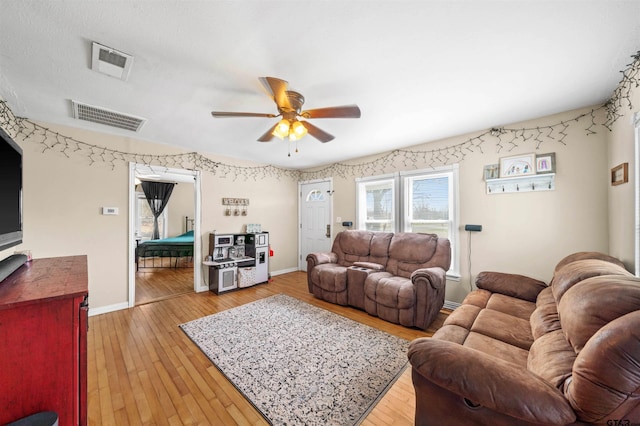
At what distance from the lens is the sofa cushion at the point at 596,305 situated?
3.31ft

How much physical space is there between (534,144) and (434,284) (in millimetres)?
2114

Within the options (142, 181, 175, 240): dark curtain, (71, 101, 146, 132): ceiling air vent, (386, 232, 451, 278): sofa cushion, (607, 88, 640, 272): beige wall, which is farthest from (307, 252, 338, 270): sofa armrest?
(142, 181, 175, 240): dark curtain

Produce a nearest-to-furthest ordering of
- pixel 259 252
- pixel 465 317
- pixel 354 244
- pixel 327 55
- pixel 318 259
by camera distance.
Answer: pixel 327 55 → pixel 465 317 → pixel 318 259 → pixel 354 244 → pixel 259 252

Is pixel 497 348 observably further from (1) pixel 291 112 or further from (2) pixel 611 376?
(1) pixel 291 112

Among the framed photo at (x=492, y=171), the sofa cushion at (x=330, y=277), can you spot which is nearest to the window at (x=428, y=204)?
the framed photo at (x=492, y=171)

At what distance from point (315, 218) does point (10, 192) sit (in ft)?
14.4

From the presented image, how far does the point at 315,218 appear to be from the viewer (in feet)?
18.0

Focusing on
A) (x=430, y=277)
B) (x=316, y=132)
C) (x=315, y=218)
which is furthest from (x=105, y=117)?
(x=430, y=277)

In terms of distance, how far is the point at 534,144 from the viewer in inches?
112

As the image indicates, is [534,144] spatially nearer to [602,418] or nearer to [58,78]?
[602,418]

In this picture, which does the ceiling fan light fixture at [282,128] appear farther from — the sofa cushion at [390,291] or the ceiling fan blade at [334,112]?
the sofa cushion at [390,291]

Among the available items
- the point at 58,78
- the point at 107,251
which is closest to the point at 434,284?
the point at 58,78

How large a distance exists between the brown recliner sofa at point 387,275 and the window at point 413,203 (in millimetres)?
366

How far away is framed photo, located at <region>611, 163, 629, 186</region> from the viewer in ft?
6.48
